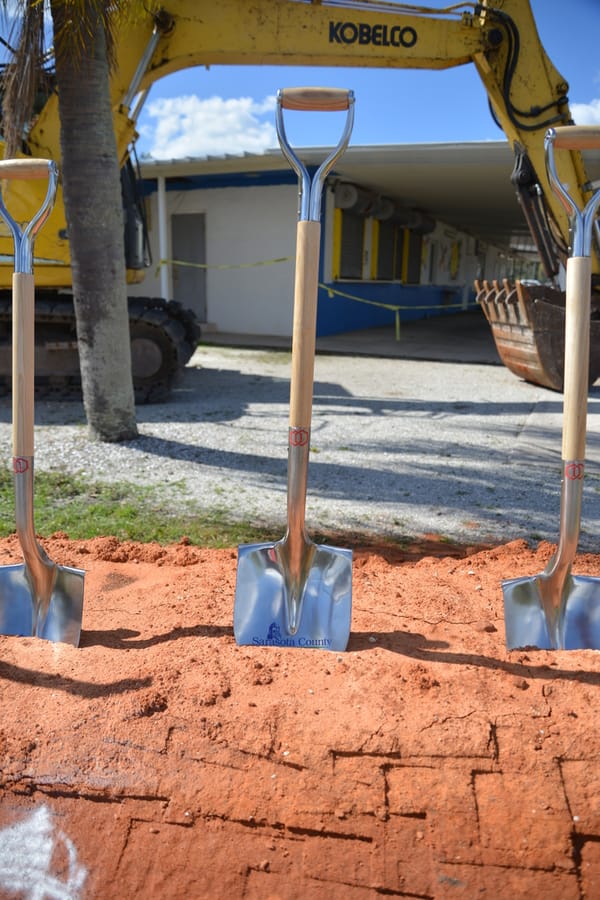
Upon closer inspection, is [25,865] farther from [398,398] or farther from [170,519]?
[398,398]

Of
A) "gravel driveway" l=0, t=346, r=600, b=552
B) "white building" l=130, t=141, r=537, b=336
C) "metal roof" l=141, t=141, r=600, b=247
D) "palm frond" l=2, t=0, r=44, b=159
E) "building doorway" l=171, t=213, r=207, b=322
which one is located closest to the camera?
"gravel driveway" l=0, t=346, r=600, b=552

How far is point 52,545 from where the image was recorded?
12.6 ft

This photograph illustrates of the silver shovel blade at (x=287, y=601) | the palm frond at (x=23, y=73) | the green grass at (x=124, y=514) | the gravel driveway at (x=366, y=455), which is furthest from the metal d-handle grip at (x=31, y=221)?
the palm frond at (x=23, y=73)

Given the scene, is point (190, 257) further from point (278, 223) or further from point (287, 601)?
point (287, 601)

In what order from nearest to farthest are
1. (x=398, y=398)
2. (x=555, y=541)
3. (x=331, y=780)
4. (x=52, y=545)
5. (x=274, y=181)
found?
(x=331, y=780)
(x=52, y=545)
(x=555, y=541)
(x=398, y=398)
(x=274, y=181)

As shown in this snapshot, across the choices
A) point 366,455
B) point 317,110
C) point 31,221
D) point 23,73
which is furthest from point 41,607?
point 23,73

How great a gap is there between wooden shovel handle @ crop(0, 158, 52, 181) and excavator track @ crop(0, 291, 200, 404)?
511cm

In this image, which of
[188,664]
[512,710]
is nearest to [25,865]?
[188,664]

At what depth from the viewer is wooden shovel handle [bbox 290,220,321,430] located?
8.48ft

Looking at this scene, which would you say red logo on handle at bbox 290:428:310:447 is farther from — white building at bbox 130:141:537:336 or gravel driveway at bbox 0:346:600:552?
white building at bbox 130:141:537:336

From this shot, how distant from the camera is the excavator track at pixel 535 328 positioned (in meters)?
7.97

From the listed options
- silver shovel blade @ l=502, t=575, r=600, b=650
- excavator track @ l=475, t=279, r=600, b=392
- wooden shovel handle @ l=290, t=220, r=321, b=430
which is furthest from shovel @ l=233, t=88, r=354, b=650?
excavator track @ l=475, t=279, r=600, b=392

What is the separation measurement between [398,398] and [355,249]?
8.99 meters

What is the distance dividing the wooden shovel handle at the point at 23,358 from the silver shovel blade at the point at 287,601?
97cm
